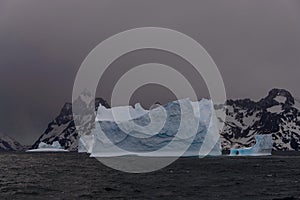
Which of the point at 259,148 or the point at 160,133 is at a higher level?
the point at 160,133

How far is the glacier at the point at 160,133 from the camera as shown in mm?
98312

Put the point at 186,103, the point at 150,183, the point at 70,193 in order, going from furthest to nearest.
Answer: the point at 186,103
the point at 150,183
the point at 70,193

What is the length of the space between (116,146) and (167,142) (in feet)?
39.0

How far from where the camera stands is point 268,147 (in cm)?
13075

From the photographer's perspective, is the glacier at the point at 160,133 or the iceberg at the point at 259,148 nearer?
the glacier at the point at 160,133

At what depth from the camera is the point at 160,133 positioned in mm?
98312

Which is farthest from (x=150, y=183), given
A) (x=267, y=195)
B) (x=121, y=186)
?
(x=267, y=195)

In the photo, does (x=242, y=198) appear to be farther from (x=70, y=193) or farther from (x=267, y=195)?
(x=70, y=193)

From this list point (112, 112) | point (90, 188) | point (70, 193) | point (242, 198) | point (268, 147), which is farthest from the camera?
point (268, 147)

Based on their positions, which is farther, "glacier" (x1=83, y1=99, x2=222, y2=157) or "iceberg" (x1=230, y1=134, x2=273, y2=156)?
"iceberg" (x1=230, y1=134, x2=273, y2=156)

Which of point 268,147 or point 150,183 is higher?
point 268,147

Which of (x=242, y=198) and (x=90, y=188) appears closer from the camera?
(x=242, y=198)

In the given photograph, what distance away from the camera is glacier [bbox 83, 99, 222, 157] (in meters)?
98.3

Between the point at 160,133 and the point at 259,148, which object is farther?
the point at 259,148
